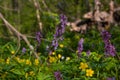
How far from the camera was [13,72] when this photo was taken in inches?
163

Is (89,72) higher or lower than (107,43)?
lower

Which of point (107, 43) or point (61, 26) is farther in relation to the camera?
point (61, 26)

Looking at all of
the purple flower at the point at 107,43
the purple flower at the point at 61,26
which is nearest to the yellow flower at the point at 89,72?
the purple flower at the point at 107,43

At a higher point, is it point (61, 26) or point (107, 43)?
point (61, 26)

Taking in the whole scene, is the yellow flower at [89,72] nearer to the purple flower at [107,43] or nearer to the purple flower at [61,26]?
the purple flower at [107,43]

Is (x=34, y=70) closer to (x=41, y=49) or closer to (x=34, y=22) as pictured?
(x=41, y=49)

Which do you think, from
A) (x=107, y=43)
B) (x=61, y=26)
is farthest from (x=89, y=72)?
(x=61, y=26)

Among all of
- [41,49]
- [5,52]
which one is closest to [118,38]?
[41,49]

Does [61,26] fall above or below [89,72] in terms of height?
above

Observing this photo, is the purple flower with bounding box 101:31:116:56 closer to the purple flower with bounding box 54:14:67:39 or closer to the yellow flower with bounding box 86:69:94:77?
the yellow flower with bounding box 86:69:94:77

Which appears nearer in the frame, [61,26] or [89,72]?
[89,72]

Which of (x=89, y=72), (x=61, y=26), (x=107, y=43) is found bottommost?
(x=89, y=72)

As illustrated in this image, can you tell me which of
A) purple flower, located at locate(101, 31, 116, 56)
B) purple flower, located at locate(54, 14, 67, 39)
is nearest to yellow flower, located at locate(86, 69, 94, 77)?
purple flower, located at locate(101, 31, 116, 56)

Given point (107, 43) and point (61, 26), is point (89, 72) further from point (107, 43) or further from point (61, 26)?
point (61, 26)
